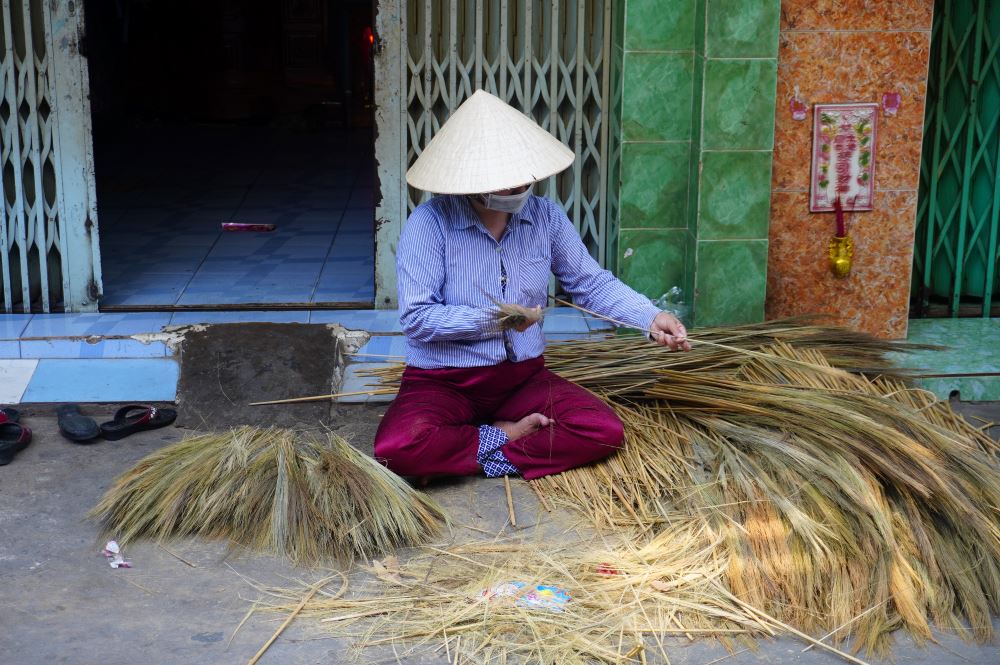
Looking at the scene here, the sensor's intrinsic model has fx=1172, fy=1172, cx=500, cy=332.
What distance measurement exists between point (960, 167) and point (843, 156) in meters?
0.77

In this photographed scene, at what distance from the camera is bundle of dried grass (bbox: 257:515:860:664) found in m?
2.88

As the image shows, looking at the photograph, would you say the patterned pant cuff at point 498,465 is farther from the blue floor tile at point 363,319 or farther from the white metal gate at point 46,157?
the white metal gate at point 46,157

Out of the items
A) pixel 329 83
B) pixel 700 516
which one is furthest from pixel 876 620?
pixel 329 83

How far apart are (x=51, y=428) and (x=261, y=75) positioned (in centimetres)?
761

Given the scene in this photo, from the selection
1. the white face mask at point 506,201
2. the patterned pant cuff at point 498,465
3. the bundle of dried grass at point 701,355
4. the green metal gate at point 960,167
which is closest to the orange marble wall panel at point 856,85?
the green metal gate at point 960,167

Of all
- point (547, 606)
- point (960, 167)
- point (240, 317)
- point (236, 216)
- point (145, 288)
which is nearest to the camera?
point (547, 606)

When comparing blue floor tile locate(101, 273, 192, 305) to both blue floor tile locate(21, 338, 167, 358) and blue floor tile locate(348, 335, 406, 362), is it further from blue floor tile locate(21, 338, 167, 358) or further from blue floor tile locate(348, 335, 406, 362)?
blue floor tile locate(348, 335, 406, 362)

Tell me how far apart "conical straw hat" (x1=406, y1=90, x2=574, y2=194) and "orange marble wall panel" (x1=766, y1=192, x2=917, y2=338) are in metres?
1.45

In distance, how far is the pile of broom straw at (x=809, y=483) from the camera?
9.86 feet

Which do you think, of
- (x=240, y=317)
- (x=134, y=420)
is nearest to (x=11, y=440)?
(x=134, y=420)

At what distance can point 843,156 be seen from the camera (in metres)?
4.81

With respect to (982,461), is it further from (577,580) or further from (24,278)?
(24,278)

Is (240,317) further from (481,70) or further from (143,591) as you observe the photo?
(143,591)

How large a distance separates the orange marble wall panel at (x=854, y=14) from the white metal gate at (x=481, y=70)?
80 cm
